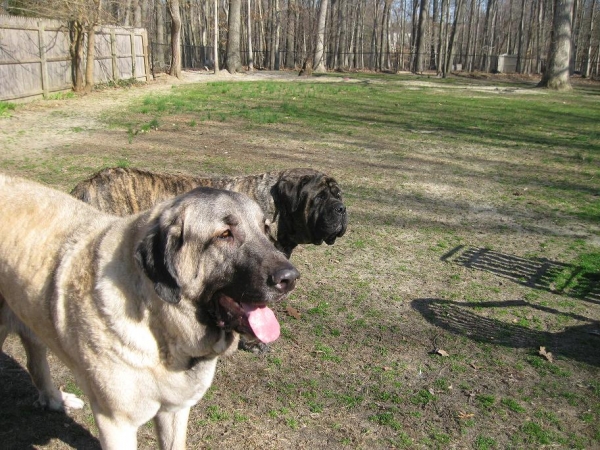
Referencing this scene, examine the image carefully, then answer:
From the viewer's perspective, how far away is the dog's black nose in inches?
94.7

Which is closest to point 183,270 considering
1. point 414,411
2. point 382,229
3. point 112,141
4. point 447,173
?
point 414,411

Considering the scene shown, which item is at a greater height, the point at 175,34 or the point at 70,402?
the point at 175,34

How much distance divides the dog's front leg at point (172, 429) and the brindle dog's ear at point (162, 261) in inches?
35.3

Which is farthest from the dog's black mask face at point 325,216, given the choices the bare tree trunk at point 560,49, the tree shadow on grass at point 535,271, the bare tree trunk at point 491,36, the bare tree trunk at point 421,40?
the bare tree trunk at point 491,36

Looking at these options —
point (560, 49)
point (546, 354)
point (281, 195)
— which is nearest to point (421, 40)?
point (560, 49)

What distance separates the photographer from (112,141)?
39.1 ft

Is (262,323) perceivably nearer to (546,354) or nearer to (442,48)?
(546,354)

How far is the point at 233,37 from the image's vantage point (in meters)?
37.9

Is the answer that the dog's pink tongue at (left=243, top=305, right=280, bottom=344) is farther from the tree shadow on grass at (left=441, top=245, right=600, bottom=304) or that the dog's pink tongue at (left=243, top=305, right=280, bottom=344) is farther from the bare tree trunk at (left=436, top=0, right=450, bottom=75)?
the bare tree trunk at (left=436, top=0, right=450, bottom=75)

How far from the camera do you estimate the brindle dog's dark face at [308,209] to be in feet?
16.8

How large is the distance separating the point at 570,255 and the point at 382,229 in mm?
2273

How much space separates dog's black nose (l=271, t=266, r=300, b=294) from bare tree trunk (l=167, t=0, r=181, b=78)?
2894cm

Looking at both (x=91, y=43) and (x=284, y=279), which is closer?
(x=284, y=279)

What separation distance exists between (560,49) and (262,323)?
32.2 m
